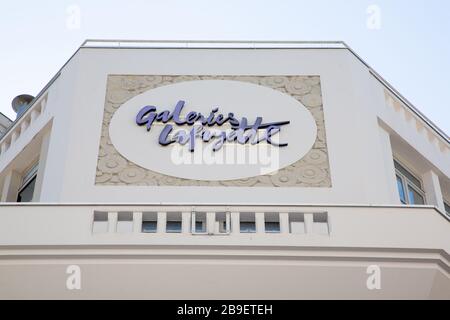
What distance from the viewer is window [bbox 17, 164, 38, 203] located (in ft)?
45.3

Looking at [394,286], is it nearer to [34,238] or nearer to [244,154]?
[244,154]

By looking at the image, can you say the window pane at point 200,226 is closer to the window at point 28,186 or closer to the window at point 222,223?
the window at point 222,223

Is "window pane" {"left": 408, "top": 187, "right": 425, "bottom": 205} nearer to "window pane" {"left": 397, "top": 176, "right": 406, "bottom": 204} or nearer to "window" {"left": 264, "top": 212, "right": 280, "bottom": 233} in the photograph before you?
"window pane" {"left": 397, "top": 176, "right": 406, "bottom": 204}

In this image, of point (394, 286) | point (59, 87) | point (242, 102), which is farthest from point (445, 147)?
point (59, 87)

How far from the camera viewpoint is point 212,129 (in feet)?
41.4

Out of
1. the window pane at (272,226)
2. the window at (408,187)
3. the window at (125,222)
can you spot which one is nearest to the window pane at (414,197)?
the window at (408,187)

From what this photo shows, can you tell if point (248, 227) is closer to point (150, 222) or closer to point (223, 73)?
point (150, 222)

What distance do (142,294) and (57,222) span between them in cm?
147

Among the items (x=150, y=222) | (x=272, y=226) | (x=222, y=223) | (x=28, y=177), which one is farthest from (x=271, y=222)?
(x=28, y=177)

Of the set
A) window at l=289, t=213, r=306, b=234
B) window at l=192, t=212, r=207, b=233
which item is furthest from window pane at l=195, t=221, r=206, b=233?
window at l=289, t=213, r=306, b=234

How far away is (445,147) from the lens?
14.7 metres

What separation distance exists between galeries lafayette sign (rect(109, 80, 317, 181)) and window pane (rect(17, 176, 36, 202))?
2186mm

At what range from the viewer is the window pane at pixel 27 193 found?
45.1 ft

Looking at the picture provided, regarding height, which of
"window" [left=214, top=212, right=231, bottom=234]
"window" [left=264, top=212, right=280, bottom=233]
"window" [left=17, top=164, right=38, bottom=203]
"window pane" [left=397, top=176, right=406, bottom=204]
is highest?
"window" [left=17, top=164, right=38, bottom=203]
